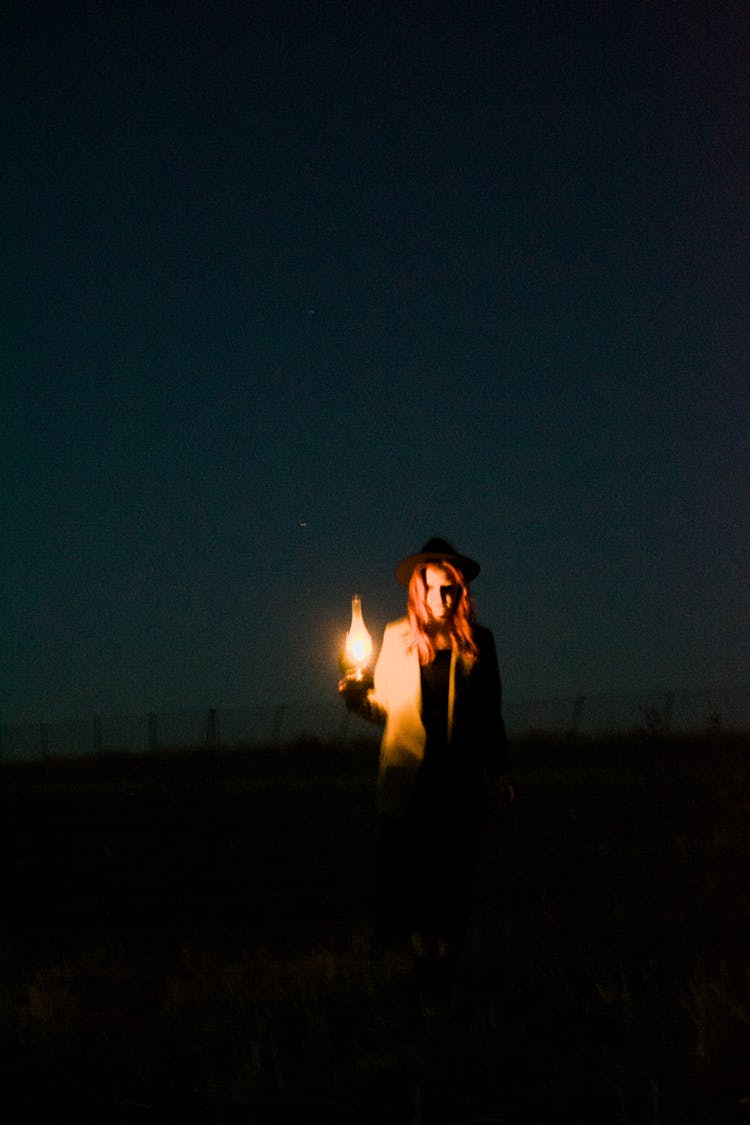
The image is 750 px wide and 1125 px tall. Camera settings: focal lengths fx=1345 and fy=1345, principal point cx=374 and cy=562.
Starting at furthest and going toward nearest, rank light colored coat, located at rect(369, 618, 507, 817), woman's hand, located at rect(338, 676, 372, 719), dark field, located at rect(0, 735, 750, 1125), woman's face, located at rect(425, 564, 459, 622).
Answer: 1. woman's face, located at rect(425, 564, 459, 622)
2. light colored coat, located at rect(369, 618, 507, 817)
3. woman's hand, located at rect(338, 676, 372, 719)
4. dark field, located at rect(0, 735, 750, 1125)

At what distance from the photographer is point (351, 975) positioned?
267 inches

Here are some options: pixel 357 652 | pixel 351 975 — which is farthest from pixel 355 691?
pixel 351 975

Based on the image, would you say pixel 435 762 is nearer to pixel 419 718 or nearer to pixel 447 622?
pixel 419 718

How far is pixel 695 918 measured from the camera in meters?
8.52

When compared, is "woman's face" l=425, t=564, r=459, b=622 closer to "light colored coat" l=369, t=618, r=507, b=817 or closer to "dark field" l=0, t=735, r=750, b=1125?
"light colored coat" l=369, t=618, r=507, b=817

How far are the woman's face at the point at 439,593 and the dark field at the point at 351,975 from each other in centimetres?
171

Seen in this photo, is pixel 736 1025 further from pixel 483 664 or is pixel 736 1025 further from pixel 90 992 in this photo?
pixel 90 992

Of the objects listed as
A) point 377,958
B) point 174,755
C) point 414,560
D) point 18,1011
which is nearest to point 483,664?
point 414,560

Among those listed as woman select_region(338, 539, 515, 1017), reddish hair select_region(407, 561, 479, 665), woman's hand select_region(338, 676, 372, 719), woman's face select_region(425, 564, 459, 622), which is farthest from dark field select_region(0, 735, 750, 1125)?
woman's face select_region(425, 564, 459, 622)

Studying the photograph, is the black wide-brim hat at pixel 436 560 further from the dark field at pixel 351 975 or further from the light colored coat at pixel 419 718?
the dark field at pixel 351 975

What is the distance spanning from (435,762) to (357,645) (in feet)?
2.12

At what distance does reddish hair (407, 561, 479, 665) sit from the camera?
6020mm

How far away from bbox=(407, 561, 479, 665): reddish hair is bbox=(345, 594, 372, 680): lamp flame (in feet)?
0.86

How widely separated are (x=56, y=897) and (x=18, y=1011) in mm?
5046
